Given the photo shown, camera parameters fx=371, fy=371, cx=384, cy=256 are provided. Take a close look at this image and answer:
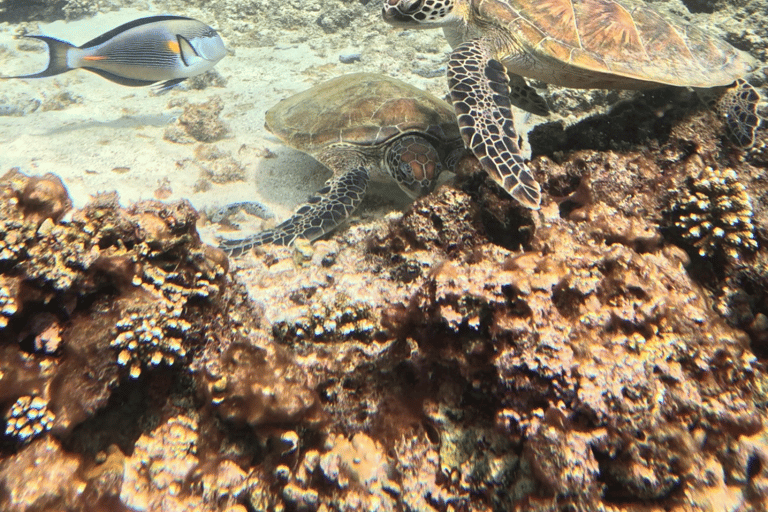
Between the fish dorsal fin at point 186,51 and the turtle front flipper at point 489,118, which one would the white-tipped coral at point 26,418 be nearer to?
the turtle front flipper at point 489,118

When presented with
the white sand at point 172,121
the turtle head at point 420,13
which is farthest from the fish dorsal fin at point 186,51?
the turtle head at point 420,13

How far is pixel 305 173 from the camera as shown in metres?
4.11

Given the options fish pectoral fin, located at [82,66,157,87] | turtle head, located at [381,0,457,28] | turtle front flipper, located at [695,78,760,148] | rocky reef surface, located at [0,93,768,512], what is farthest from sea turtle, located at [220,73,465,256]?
turtle front flipper, located at [695,78,760,148]

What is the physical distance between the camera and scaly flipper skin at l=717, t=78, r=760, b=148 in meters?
2.19

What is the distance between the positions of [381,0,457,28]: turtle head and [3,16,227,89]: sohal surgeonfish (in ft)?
7.24

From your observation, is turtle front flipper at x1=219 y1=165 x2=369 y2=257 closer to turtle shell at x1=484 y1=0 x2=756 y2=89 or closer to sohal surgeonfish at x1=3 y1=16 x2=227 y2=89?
turtle shell at x1=484 y1=0 x2=756 y2=89

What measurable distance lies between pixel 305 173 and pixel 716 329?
3.67 metres

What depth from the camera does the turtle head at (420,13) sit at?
3.15 meters

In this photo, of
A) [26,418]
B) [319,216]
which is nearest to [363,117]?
[319,216]

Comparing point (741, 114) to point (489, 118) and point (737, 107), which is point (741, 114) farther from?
point (489, 118)

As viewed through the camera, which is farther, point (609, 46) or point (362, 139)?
point (362, 139)

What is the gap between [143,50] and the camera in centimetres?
403

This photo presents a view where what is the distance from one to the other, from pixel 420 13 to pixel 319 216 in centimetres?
199

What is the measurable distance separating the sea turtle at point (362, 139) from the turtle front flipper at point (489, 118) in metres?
0.70
